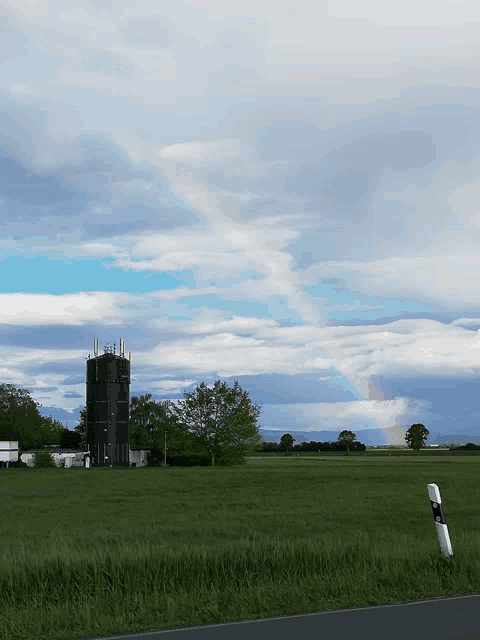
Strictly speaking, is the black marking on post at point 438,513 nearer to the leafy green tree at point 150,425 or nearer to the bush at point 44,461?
the bush at point 44,461

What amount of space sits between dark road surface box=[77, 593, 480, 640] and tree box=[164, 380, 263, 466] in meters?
82.9

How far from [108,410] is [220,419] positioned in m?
13.4

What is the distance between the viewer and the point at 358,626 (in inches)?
303

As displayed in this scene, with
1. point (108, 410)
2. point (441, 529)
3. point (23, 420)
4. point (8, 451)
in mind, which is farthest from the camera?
point (23, 420)

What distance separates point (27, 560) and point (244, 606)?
357 centimetres

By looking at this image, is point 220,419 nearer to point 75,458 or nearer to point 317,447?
point 75,458

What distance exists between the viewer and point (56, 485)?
163 ft

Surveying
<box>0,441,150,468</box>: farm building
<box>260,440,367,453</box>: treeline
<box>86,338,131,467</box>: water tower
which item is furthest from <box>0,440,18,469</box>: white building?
<box>260,440,367,453</box>: treeline

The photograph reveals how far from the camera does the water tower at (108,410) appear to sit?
89375 mm

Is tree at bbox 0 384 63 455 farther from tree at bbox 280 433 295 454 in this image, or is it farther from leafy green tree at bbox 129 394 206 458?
tree at bbox 280 433 295 454

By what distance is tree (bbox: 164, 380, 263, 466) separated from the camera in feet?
298

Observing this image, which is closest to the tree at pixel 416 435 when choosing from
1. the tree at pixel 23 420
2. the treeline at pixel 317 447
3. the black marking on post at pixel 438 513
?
the treeline at pixel 317 447

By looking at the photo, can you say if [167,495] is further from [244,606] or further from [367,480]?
[244,606]

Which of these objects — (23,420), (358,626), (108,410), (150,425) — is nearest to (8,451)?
(108,410)
